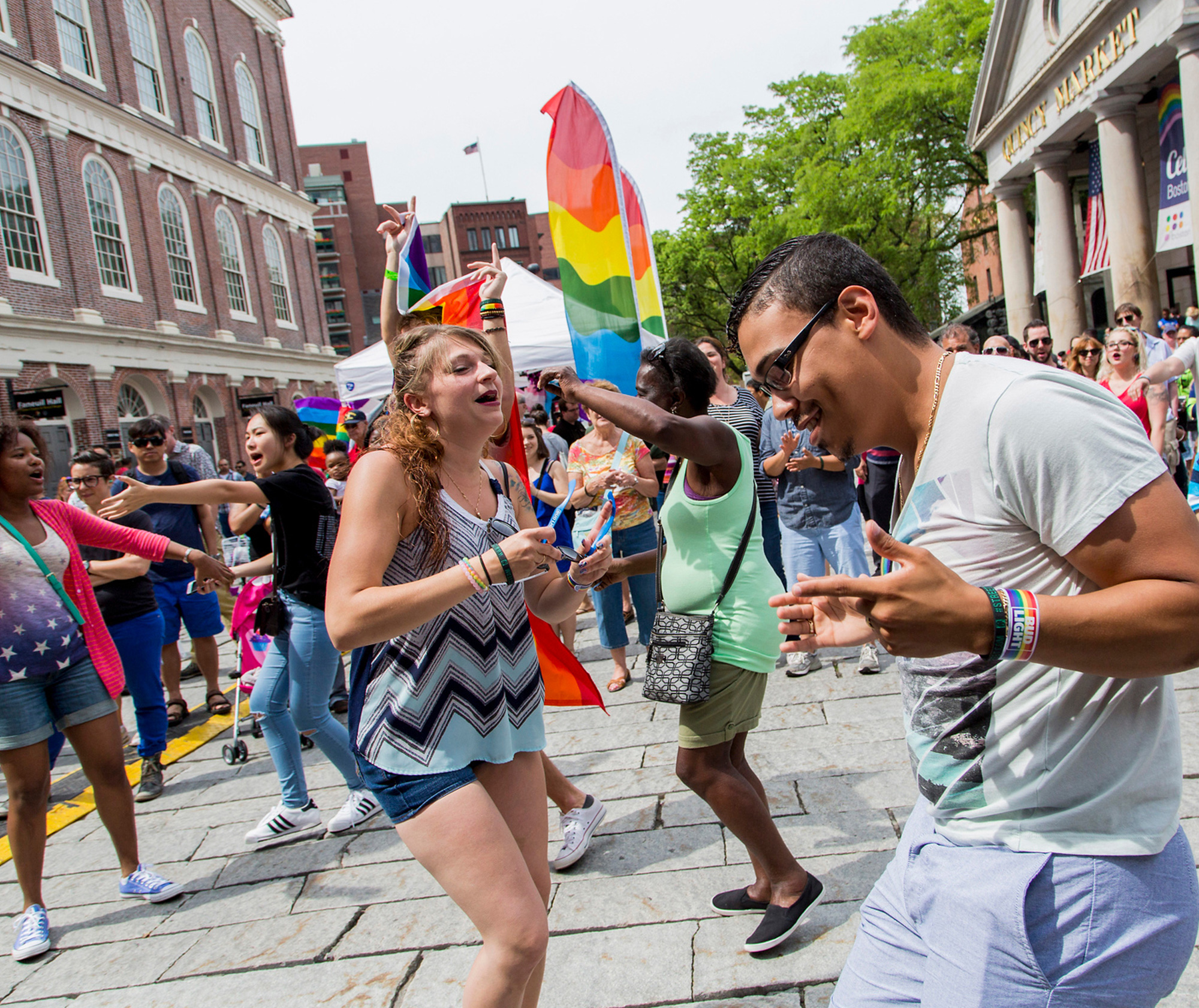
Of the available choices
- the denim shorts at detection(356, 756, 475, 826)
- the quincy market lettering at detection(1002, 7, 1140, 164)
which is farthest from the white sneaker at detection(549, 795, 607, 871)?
the quincy market lettering at detection(1002, 7, 1140, 164)

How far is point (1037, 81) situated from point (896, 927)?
21.2 m

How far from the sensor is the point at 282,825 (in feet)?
13.7

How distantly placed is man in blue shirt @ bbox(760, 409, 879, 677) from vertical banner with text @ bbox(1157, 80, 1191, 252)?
1323 cm

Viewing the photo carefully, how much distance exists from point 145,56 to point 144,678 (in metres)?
26.7

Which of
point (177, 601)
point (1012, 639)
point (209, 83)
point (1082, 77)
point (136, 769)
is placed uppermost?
point (209, 83)

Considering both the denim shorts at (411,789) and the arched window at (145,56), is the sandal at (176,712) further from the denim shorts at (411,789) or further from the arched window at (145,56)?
the arched window at (145,56)

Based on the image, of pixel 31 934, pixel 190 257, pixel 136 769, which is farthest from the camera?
pixel 190 257

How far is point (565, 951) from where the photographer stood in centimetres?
291

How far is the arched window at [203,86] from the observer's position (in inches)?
1078

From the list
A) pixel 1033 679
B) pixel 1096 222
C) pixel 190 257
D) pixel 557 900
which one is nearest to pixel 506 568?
pixel 1033 679

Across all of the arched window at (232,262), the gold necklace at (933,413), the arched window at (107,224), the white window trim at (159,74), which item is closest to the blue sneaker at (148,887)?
the gold necklace at (933,413)

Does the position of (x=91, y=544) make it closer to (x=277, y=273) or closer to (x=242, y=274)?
(x=242, y=274)

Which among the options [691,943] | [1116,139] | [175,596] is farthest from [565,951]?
[1116,139]

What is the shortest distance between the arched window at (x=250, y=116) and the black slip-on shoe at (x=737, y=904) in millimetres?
32781
